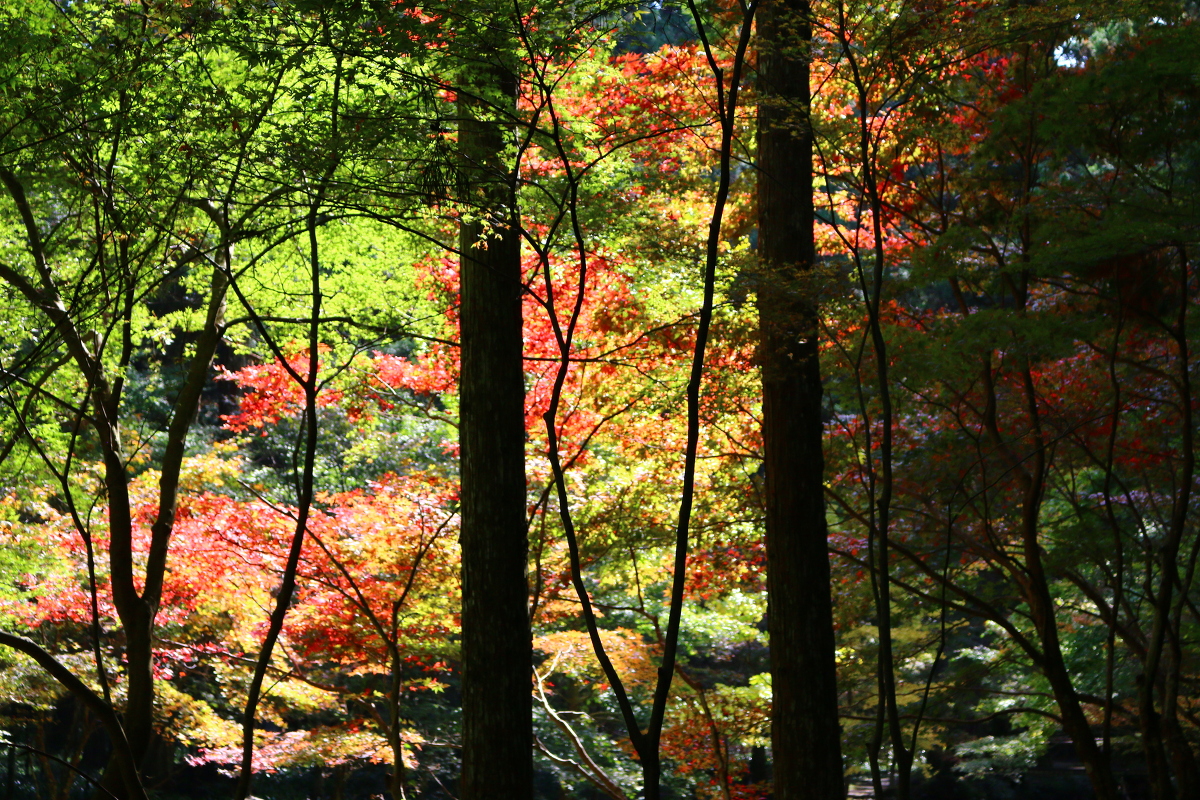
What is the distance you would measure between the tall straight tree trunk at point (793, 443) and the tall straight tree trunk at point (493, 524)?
1.36 m

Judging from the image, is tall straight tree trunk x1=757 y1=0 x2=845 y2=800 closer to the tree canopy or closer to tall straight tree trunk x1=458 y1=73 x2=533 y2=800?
the tree canopy

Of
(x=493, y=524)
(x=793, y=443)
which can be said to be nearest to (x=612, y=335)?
(x=793, y=443)

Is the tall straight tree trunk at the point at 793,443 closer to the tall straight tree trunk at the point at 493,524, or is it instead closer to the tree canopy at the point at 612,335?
the tree canopy at the point at 612,335

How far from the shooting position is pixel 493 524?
13.6ft

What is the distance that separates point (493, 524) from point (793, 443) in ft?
5.57

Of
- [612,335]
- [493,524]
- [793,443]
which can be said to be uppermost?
[612,335]

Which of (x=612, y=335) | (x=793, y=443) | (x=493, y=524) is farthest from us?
(x=612, y=335)

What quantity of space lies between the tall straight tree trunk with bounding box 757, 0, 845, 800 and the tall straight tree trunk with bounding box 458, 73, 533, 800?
4.46ft

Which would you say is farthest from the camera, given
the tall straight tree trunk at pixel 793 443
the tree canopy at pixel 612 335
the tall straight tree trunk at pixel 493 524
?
the tall straight tree trunk at pixel 793 443

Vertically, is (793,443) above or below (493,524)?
above

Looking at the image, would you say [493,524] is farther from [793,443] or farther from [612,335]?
[612,335]

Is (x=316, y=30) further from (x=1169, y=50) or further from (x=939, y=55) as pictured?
(x=1169, y=50)

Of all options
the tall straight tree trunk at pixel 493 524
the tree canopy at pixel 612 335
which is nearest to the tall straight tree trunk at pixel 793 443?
the tree canopy at pixel 612 335

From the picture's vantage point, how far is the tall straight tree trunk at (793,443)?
15.0ft
